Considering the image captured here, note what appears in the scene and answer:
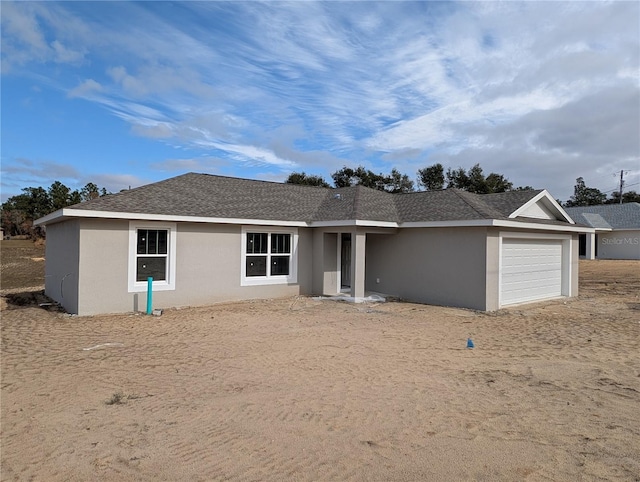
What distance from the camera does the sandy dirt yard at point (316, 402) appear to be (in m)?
3.93

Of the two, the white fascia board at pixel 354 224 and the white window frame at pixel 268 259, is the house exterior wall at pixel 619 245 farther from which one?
the white window frame at pixel 268 259

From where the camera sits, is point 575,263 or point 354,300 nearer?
point 354,300

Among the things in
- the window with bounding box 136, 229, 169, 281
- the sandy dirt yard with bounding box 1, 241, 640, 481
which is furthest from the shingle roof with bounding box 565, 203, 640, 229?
the window with bounding box 136, 229, 169, 281

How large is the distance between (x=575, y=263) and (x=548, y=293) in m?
2.16

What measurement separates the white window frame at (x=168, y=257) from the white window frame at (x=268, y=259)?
92.1 inches

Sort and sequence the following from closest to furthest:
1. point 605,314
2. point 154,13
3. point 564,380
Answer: point 564,380 → point 154,13 → point 605,314

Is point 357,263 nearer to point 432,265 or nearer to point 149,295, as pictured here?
point 432,265

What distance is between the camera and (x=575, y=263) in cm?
1742

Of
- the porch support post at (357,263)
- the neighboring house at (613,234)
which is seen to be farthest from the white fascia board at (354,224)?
the neighboring house at (613,234)

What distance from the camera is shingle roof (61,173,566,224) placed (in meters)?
13.1

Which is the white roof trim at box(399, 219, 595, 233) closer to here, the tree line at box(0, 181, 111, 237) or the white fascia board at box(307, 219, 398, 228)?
the white fascia board at box(307, 219, 398, 228)

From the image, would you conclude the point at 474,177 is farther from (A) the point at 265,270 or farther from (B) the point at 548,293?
(A) the point at 265,270

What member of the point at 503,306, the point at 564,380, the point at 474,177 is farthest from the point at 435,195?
the point at 474,177

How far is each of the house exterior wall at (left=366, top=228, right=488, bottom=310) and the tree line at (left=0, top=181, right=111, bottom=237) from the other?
5136cm
